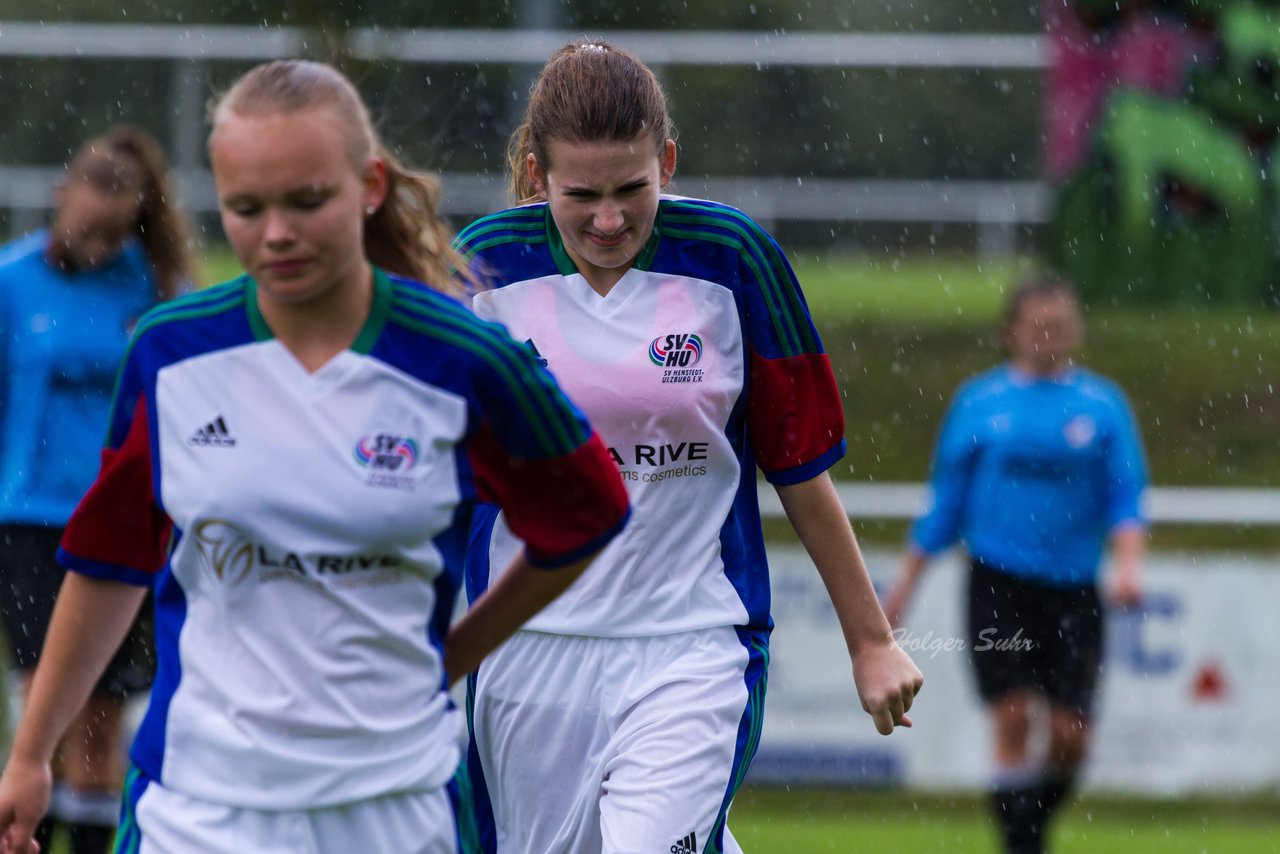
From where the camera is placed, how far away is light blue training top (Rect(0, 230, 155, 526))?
5.81 meters

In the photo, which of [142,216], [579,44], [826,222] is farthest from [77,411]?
[826,222]

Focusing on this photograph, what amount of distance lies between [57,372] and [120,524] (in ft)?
11.1

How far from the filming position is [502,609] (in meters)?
2.87

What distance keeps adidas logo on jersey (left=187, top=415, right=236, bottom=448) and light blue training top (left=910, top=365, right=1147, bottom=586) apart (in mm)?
5397

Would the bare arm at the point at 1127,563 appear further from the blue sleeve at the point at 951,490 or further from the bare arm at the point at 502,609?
the bare arm at the point at 502,609

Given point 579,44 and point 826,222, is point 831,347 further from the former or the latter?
point 579,44

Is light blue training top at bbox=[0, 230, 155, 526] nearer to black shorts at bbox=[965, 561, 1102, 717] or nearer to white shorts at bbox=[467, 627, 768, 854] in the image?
white shorts at bbox=[467, 627, 768, 854]

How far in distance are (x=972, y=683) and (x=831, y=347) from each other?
811 centimetres

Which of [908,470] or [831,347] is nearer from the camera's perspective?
[908,470]

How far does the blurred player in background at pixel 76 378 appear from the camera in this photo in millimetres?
5805

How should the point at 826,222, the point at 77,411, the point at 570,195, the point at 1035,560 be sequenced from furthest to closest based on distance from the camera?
the point at 826,222
the point at 1035,560
the point at 77,411
the point at 570,195

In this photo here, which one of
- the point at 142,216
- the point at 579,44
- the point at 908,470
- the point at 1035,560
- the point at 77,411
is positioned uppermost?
the point at 579,44

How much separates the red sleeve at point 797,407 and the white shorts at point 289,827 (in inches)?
51.3

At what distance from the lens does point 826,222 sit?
1923 cm
